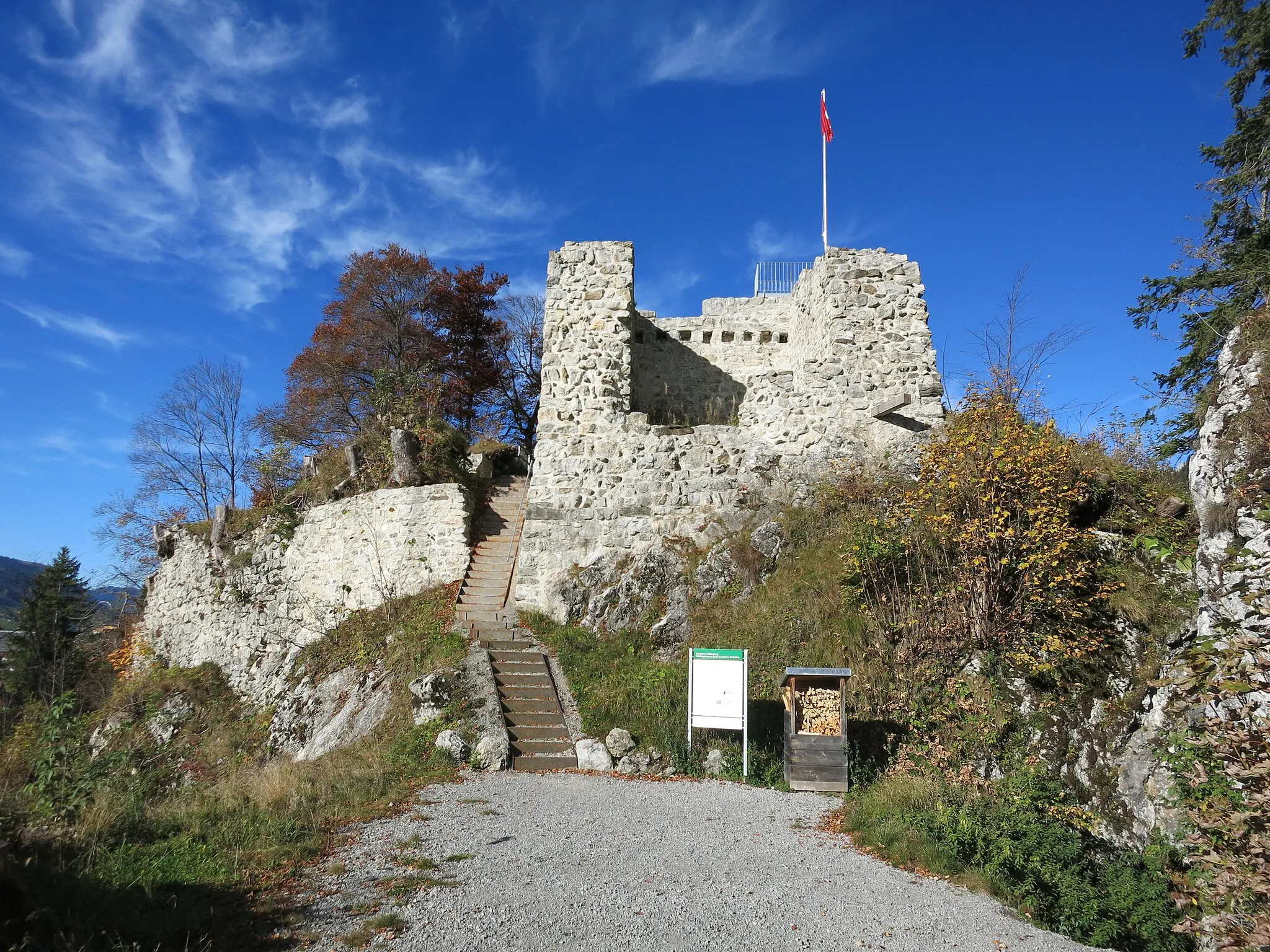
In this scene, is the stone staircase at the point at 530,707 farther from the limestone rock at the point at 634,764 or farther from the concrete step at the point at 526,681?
the limestone rock at the point at 634,764

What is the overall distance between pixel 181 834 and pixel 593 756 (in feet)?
16.1

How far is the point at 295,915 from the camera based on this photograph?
15.3 feet

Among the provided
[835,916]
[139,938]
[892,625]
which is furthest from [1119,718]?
[139,938]

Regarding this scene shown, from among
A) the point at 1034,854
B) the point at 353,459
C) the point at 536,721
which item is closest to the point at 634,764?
the point at 536,721

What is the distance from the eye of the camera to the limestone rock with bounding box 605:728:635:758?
969 cm

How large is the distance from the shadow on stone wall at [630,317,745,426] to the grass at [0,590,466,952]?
853cm

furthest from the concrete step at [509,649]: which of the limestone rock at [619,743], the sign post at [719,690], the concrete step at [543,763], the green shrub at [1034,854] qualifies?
the green shrub at [1034,854]

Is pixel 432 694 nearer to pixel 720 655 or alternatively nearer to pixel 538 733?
pixel 538 733

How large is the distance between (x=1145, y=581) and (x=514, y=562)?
1067 cm

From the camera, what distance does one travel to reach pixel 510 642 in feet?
41.3

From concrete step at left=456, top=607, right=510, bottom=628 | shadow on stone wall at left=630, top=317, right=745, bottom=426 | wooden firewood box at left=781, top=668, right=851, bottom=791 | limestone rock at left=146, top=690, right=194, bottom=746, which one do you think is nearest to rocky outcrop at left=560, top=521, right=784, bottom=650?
concrete step at left=456, top=607, right=510, bottom=628

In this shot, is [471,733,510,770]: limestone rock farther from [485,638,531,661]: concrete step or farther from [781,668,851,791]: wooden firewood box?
[781,668,851,791]: wooden firewood box

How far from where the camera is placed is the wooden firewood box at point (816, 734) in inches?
329

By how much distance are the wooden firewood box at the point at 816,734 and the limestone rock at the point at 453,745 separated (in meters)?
4.22
